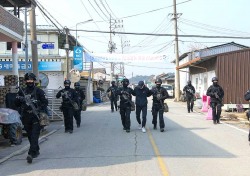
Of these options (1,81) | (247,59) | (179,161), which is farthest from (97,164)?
(247,59)

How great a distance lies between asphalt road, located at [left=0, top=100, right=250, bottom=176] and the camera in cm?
739

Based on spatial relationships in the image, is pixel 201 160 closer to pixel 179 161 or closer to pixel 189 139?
pixel 179 161

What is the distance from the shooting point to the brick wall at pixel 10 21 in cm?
1435

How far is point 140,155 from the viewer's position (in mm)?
8836

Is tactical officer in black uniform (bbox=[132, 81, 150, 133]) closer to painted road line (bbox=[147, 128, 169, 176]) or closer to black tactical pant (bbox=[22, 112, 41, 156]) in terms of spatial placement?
painted road line (bbox=[147, 128, 169, 176])

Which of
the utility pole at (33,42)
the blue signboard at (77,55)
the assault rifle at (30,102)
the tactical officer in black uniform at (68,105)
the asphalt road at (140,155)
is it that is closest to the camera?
the asphalt road at (140,155)

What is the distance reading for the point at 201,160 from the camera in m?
8.21

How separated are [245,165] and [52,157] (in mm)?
4302

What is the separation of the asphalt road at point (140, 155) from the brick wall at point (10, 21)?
483 centimetres

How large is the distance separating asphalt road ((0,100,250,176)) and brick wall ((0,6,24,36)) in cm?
483

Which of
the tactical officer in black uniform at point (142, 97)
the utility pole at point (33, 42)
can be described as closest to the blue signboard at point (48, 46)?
the utility pole at point (33, 42)

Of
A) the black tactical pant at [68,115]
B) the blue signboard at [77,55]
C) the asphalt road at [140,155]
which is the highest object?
the blue signboard at [77,55]

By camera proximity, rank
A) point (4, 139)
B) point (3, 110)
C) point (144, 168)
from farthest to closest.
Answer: point (4, 139), point (3, 110), point (144, 168)

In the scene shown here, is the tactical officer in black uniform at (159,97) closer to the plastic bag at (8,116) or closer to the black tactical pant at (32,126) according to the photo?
the plastic bag at (8,116)
